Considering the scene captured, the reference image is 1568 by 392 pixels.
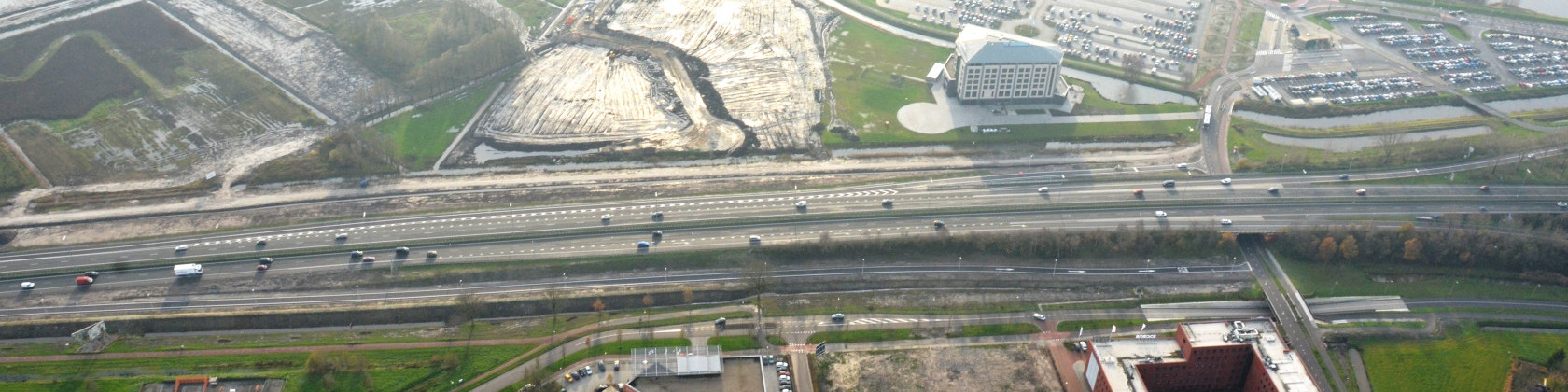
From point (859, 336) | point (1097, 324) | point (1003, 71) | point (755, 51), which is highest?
point (1003, 71)

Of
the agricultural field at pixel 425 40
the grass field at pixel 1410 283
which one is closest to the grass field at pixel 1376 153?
the grass field at pixel 1410 283

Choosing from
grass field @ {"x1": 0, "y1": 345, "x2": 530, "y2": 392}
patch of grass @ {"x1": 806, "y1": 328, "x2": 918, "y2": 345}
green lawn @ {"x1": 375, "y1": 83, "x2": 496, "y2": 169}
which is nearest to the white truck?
grass field @ {"x1": 0, "y1": 345, "x2": 530, "y2": 392}

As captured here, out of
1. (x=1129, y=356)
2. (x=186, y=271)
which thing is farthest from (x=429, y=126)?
(x=1129, y=356)

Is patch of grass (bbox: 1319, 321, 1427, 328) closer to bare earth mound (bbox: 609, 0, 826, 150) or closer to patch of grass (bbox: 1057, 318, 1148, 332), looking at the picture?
patch of grass (bbox: 1057, 318, 1148, 332)

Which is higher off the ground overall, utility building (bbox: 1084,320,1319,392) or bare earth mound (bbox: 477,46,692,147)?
utility building (bbox: 1084,320,1319,392)

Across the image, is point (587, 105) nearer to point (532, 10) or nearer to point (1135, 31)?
point (532, 10)

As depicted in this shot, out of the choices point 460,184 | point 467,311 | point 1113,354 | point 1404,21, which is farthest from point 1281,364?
point 1404,21
